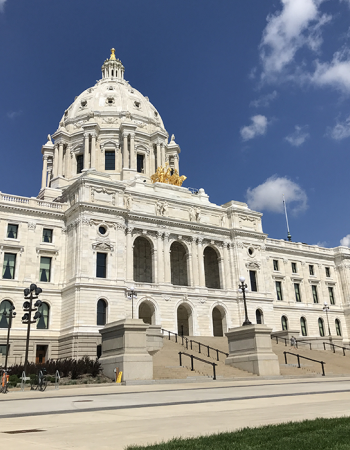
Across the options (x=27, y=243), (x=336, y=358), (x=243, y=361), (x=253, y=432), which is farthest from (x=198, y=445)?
(x=27, y=243)

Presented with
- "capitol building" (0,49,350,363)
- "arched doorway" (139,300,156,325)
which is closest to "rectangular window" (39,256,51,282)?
"capitol building" (0,49,350,363)

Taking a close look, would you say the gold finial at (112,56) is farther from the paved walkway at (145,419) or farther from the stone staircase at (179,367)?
the paved walkway at (145,419)

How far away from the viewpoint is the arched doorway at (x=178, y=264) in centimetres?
5841

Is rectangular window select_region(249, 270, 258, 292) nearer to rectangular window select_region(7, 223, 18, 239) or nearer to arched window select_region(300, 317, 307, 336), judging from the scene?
arched window select_region(300, 317, 307, 336)

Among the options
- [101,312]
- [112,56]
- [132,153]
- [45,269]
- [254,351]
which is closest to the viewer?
[254,351]

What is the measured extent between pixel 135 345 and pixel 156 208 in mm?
28259

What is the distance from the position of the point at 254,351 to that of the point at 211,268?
102 ft

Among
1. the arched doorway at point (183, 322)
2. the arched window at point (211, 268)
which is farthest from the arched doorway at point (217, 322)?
the arched doorway at point (183, 322)

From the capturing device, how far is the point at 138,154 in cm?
7188

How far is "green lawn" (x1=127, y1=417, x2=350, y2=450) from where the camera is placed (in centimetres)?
685

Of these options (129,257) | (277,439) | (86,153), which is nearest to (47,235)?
(129,257)

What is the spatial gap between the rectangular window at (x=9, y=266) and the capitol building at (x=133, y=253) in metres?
0.10

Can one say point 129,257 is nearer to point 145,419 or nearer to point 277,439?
point 145,419

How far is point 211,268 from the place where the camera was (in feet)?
202
